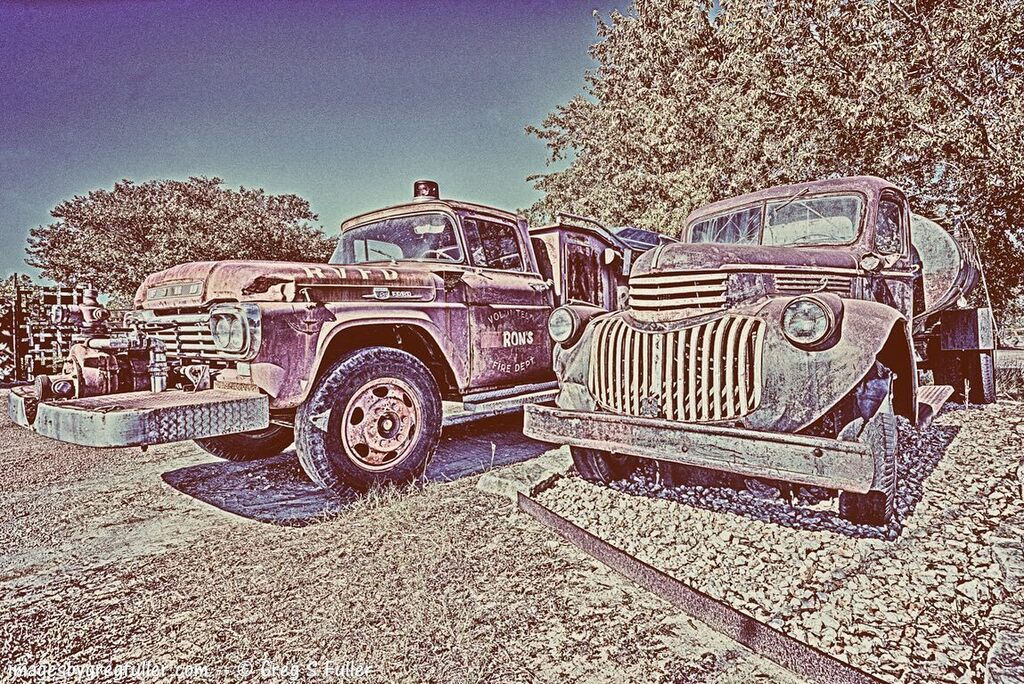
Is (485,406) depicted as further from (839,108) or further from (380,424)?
(839,108)

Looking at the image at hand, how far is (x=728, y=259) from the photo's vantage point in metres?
3.85

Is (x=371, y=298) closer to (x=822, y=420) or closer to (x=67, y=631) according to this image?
(x=67, y=631)

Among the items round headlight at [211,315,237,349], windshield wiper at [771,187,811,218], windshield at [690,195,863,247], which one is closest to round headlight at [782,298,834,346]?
windshield at [690,195,863,247]

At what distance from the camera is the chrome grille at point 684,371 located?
334 cm

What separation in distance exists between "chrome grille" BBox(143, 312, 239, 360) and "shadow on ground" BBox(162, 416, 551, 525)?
1.07 m

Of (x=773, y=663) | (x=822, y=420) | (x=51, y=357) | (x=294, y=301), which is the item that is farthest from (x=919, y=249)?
(x=51, y=357)

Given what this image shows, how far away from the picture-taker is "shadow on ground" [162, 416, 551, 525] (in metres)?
4.11

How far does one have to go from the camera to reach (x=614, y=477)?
14.5 feet

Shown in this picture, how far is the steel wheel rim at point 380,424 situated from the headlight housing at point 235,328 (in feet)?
2.58

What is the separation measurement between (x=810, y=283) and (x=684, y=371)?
1.39 meters

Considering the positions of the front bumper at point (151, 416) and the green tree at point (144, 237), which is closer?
the front bumper at point (151, 416)

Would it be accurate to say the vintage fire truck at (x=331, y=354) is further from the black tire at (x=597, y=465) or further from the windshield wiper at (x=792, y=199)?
the windshield wiper at (x=792, y=199)

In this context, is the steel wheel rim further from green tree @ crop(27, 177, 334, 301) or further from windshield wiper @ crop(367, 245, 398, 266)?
green tree @ crop(27, 177, 334, 301)

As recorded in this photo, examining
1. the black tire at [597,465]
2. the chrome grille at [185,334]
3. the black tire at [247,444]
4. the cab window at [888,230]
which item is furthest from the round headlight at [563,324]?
the black tire at [247,444]
